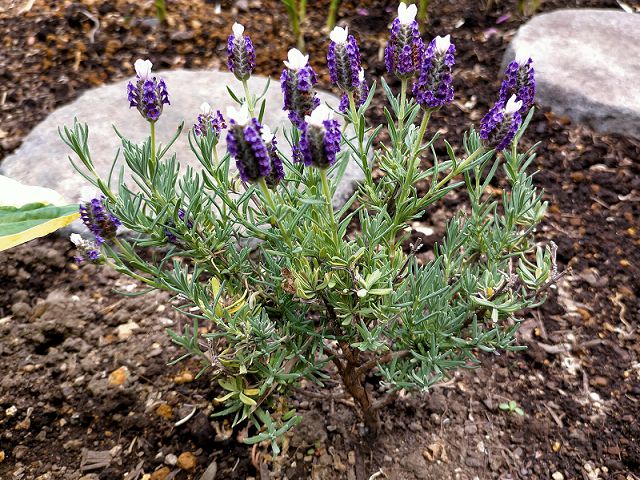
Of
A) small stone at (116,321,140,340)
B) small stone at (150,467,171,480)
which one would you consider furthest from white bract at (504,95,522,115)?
small stone at (116,321,140,340)

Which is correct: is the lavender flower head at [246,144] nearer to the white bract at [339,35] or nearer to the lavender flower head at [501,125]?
the white bract at [339,35]

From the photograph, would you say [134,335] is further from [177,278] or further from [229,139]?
[229,139]

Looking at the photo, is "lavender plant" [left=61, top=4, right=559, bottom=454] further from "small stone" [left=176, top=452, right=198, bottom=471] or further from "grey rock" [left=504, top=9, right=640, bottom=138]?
"grey rock" [left=504, top=9, right=640, bottom=138]

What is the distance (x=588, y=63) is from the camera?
10.1 ft

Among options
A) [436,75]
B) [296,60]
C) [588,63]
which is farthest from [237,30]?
[588,63]

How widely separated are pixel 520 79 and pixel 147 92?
2.59ft

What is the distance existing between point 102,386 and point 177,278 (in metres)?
0.75

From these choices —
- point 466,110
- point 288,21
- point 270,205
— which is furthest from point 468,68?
point 270,205

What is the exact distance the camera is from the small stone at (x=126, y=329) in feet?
7.14

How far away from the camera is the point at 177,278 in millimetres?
1436

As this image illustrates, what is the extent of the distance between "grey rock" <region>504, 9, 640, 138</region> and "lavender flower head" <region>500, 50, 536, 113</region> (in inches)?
62.6

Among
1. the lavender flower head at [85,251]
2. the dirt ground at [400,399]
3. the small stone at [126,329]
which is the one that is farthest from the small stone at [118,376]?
the lavender flower head at [85,251]

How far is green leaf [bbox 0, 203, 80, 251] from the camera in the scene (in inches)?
62.1

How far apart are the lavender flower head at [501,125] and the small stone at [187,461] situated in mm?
1167
